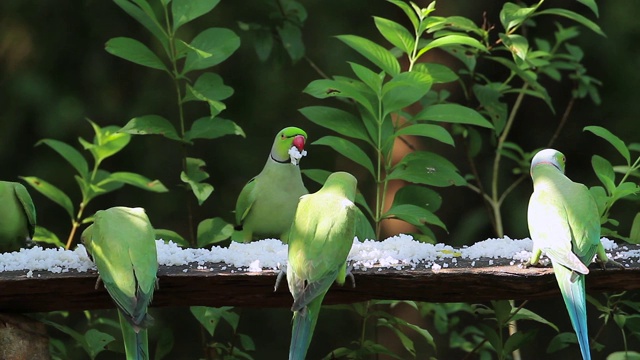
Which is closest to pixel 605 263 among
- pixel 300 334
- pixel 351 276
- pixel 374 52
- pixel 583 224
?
pixel 583 224

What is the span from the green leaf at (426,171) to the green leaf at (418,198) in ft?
0.34

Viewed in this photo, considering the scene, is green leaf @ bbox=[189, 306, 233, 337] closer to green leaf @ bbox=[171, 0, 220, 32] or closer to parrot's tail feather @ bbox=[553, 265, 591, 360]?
green leaf @ bbox=[171, 0, 220, 32]

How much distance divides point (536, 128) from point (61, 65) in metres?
1.88

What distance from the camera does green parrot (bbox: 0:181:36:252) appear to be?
193 cm

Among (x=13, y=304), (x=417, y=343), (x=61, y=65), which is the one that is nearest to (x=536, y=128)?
(x=417, y=343)

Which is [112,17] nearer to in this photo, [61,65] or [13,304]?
[61,65]

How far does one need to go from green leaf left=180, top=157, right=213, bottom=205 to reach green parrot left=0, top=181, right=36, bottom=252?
41 cm

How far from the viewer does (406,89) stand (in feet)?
6.85

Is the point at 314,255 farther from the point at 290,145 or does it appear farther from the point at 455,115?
the point at 455,115

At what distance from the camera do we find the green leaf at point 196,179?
86.2 inches

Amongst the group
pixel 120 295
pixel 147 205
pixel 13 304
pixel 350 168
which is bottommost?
pixel 147 205

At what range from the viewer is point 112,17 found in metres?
3.46

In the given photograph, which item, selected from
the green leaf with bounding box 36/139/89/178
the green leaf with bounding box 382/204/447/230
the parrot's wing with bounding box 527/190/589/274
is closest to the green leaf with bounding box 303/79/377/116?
the green leaf with bounding box 382/204/447/230

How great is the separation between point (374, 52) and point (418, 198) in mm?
416
